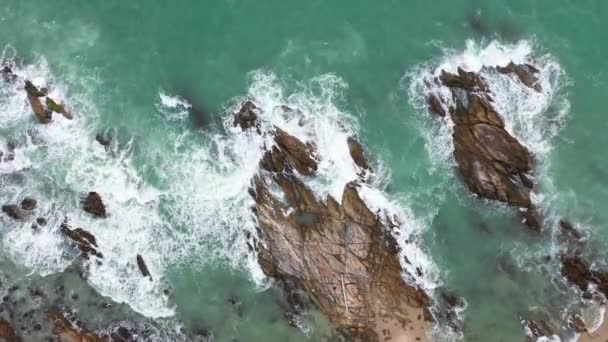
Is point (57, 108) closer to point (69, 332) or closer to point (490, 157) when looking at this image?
point (69, 332)

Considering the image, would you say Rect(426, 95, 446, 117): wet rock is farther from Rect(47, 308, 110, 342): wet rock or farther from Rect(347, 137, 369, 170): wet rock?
Rect(47, 308, 110, 342): wet rock

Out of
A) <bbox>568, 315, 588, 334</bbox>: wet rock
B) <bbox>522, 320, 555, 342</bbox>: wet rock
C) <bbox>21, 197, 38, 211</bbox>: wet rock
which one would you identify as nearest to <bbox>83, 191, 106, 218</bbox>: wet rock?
<bbox>21, 197, 38, 211</bbox>: wet rock

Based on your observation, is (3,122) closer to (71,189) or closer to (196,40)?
(71,189)

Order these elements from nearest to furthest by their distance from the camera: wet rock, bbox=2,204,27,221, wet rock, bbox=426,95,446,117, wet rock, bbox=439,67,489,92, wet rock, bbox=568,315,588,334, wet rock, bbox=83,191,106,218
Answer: wet rock, bbox=568,315,588,334 → wet rock, bbox=439,67,489,92 → wet rock, bbox=426,95,446,117 → wet rock, bbox=83,191,106,218 → wet rock, bbox=2,204,27,221

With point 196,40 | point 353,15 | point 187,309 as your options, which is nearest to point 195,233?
point 187,309

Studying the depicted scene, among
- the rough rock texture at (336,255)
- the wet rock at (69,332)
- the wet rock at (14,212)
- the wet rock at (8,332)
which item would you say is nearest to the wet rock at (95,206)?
the wet rock at (14,212)

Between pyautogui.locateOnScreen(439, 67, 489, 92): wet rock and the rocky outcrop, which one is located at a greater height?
pyautogui.locateOnScreen(439, 67, 489, 92): wet rock

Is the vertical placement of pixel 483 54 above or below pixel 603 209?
above

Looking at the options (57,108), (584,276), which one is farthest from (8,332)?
(584,276)
